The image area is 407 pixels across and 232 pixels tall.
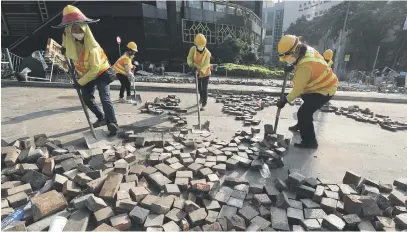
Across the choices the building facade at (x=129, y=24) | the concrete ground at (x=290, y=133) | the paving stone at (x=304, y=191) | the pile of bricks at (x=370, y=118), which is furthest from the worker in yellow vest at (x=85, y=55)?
the building facade at (x=129, y=24)

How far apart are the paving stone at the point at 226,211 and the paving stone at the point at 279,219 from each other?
35 cm

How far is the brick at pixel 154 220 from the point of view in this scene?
207 centimetres

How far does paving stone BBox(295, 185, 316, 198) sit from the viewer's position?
2513mm

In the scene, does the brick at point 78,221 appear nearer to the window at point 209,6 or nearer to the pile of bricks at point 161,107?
the pile of bricks at point 161,107

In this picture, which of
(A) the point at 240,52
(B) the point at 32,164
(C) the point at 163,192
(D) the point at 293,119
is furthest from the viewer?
(A) the point at 240,52

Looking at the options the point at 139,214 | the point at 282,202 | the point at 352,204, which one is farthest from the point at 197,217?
the point at 352,204

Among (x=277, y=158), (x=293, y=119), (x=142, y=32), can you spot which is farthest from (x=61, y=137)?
(x=142, y=32)

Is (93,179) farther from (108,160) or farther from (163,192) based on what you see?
(163,192)

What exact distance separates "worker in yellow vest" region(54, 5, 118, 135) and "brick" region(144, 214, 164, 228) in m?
2.08

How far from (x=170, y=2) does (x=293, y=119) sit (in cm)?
1458

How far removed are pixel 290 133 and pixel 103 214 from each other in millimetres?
3599

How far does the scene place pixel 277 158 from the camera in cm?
317

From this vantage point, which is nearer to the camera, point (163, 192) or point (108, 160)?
point (163, 192)

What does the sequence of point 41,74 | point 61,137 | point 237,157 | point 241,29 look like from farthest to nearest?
point 241,29 < point 41,74 < point 61,137 < point 237,157
